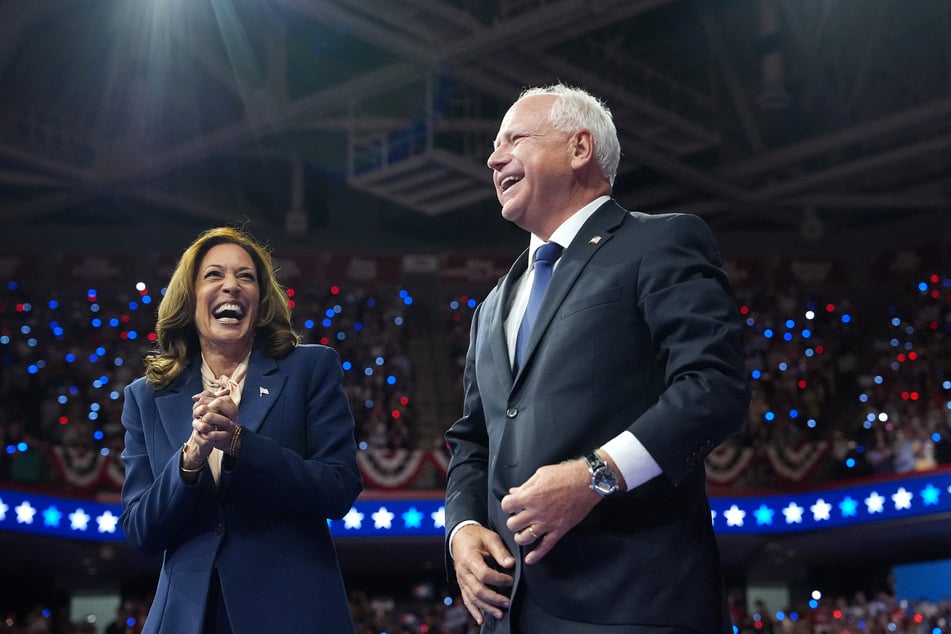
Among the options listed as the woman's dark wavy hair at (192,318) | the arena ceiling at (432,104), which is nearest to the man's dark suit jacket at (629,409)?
the woman's dark wavy hair at (192,318)

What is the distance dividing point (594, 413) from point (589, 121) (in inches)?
26.1

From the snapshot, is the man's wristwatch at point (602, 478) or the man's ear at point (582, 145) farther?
the man's ear at point (582, 145)

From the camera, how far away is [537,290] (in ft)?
7.32

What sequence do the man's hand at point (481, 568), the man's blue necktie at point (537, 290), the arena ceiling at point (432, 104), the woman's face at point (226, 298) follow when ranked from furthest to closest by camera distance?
the arena ceiling at point (432, 104)
the woman's face at point (226, 298)
the man's blue necktie at point (537, 290)
the man's hand at point (481, 568)

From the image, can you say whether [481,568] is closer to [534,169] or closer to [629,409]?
[629,409]

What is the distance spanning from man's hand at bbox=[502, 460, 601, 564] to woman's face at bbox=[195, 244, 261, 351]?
1001 mm

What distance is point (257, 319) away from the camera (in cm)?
268

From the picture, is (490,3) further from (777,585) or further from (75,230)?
(777,585)

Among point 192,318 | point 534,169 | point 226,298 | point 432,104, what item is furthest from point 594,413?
point 432,104

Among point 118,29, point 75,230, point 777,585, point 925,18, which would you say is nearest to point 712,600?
point 118,29

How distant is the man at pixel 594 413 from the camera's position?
185 centimetres

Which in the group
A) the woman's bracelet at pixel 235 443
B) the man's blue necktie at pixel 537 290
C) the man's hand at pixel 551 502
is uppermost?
the man's blue necktie at pixel 537 290

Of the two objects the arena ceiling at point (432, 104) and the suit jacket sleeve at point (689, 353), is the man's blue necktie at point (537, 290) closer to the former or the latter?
the suit jacket sleeve at point (689, 353)

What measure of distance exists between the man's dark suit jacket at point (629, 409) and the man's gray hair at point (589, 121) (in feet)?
0.57
